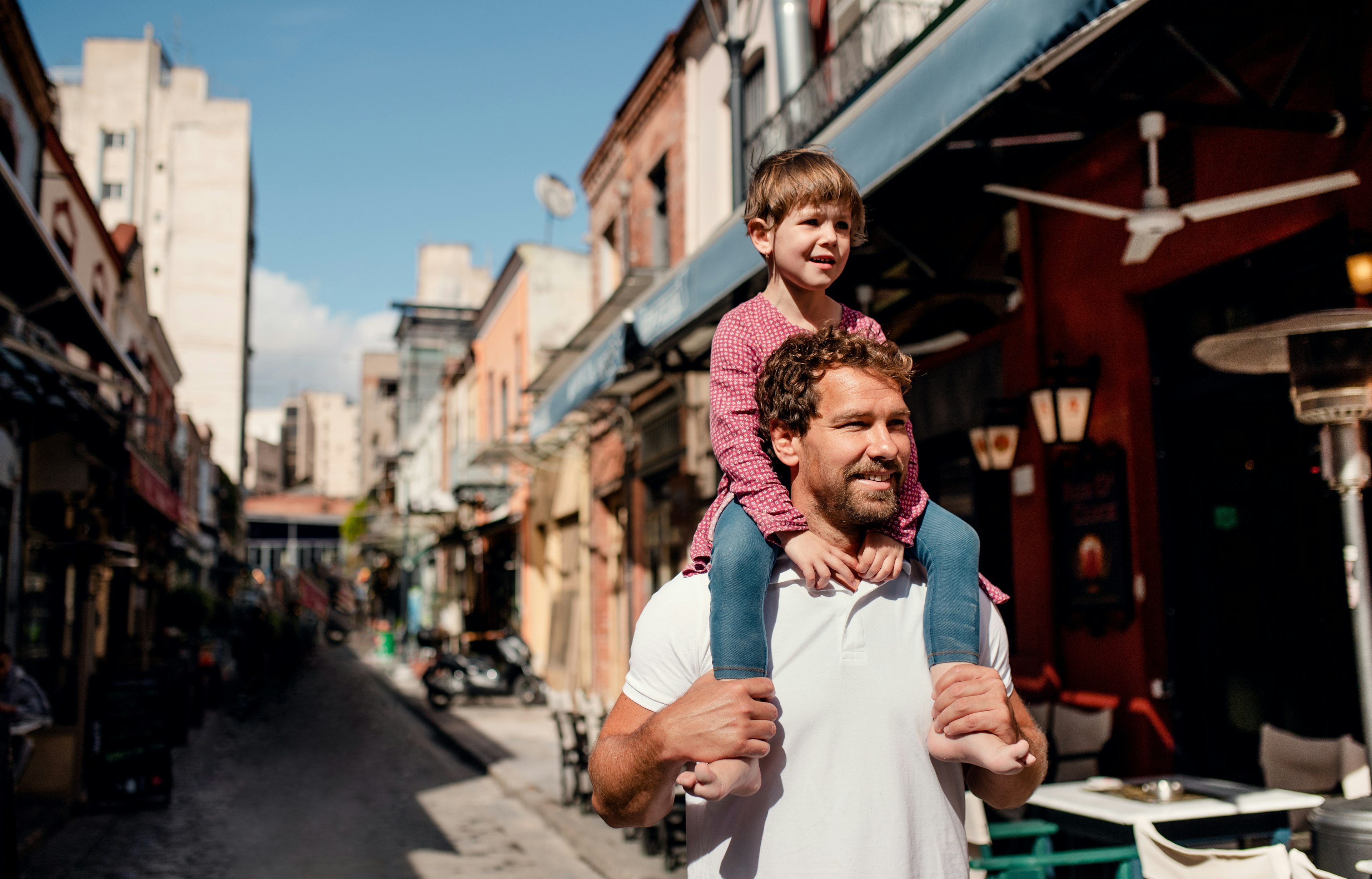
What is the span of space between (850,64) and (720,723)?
9391mm

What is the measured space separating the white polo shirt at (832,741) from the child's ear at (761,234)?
2.37 ft

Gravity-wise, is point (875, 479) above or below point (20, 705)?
above

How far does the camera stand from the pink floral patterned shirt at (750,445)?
197 cm

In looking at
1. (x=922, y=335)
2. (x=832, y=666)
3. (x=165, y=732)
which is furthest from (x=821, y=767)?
(x=165, y=732)

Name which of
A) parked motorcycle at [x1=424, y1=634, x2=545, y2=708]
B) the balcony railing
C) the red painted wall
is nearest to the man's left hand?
the red painted wall

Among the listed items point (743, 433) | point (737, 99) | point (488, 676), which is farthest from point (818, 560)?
point (488, 676)

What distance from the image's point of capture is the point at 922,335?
9.01 meters

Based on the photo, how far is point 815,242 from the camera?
220 cm

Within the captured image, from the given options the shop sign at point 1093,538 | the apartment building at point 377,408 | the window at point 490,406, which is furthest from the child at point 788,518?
the apartment building at point 377,408

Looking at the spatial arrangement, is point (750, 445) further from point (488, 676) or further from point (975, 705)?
point (488, 676)

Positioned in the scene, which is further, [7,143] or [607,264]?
[607,264]

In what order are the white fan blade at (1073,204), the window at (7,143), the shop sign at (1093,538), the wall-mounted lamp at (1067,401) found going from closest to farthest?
1. the white fan blade at (1073,204)
2. the shop sign at (1093,538)
3. the wall-mounted lamp at (1067,401)
4. the window at (7,143)

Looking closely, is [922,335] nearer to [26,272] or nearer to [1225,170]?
[1225,170]

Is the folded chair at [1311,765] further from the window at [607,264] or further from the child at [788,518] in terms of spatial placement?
the window at [607,264]
